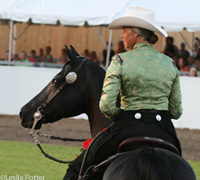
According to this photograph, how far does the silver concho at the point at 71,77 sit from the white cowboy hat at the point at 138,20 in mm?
662

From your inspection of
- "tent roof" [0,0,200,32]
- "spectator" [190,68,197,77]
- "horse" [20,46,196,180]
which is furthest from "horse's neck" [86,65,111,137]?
"spectator" [190,68,197,77]

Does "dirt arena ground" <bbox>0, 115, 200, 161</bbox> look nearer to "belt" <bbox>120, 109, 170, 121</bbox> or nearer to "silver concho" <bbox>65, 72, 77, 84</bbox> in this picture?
"silver concho" <bbox>65, 72, 77, 84</bbox>

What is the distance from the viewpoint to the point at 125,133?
2836mm

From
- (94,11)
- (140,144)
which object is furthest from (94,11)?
(140,144)

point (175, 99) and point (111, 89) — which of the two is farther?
point (175, 99)

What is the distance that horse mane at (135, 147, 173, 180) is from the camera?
2418 millimetres

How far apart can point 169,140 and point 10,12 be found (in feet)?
34.3

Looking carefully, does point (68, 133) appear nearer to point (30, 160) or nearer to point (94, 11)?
point (30, 160)

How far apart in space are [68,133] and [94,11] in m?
4.07

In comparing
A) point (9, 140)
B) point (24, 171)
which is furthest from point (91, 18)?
point (24, 171)

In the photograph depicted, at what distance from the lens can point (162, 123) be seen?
9.35 feet

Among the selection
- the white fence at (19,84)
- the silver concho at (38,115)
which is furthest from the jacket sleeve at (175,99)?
the white fence at (19,84)

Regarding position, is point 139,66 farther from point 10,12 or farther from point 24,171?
point 10,12

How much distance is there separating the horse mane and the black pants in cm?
29
